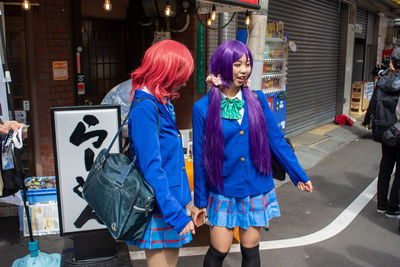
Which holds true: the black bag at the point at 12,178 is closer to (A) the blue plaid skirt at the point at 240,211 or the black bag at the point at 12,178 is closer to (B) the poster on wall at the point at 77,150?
(B) the poster on wall at the point at 77,150

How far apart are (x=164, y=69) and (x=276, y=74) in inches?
241

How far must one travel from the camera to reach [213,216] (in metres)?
2.96

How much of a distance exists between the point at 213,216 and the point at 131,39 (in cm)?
495

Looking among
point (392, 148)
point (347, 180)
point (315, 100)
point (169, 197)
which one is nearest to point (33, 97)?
point (169, 197)

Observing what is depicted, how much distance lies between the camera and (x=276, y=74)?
26.8ft

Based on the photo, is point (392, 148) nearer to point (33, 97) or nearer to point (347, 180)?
point (347, 180)

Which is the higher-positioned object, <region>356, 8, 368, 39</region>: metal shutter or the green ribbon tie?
<region>356, 8, 368, 39</region>: metal shutter

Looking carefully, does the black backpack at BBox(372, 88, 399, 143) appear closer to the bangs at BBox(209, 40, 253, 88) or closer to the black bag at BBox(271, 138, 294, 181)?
the black bag at BBox(271, 138, 294, 181)

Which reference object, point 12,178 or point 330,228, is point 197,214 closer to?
point 12,178

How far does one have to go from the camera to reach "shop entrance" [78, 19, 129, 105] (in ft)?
21.4

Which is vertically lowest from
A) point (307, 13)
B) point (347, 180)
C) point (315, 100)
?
point (347, 180)

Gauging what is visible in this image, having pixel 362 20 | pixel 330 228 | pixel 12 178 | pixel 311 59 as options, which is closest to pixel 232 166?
pixel 12 178

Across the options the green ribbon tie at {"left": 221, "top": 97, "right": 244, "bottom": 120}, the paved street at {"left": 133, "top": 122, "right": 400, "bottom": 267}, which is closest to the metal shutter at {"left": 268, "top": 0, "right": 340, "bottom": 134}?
the paved street at {"left": 133, "top": 122, "right": 400, "bottom": 267}

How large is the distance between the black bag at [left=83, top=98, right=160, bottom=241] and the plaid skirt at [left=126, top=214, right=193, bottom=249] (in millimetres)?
102
